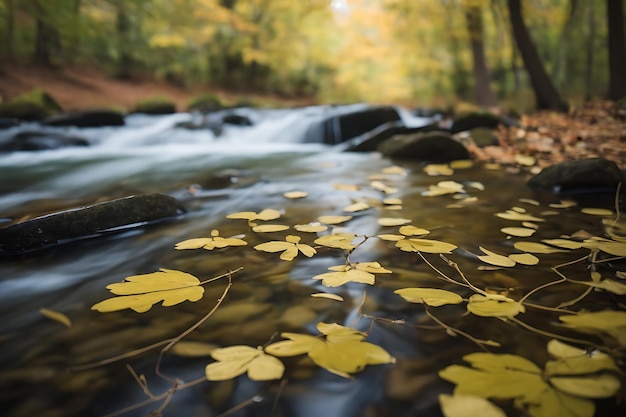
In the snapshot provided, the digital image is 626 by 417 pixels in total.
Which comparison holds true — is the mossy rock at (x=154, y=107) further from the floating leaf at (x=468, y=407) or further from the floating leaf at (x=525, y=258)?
the floating leaf at (x=468, y=407)

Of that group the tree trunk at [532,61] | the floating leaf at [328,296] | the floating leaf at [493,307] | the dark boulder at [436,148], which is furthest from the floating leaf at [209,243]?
the tree trunk at [532,61]

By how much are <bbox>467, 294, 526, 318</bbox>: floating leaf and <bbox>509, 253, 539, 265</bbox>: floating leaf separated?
0.36 meters

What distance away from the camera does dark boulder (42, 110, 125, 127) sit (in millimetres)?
6434

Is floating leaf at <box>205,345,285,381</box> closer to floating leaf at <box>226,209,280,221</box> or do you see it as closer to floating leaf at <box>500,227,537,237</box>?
floating leaf at <box>226,209,280,221</box>

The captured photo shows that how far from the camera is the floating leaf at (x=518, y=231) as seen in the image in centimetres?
170

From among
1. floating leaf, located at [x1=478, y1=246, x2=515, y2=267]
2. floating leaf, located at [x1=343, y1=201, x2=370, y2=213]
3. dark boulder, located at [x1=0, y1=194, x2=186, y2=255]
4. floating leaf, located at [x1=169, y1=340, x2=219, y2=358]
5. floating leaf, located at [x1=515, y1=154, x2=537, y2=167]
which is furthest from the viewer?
floating leaf, located at [x1=515, y1=154, x2=537, y2=167]

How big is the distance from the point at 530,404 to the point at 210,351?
27.2 inches

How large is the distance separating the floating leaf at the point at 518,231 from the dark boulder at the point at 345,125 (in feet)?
15.6

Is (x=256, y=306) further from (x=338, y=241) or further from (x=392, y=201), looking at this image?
(x=392, y=201)

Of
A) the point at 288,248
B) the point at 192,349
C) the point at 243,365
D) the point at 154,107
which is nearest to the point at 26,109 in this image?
the point at 154,107

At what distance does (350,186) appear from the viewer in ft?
9.63

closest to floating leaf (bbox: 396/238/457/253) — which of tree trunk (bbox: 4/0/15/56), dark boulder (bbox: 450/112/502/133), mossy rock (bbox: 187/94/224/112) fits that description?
dark boulder (bbox: 450/112/502/133)

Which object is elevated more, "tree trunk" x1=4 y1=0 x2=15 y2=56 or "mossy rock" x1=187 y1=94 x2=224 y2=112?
"tree trunk" x1=4 y1=0 x2=15 y2=56

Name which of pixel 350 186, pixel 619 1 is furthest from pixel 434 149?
pixel 619 1
